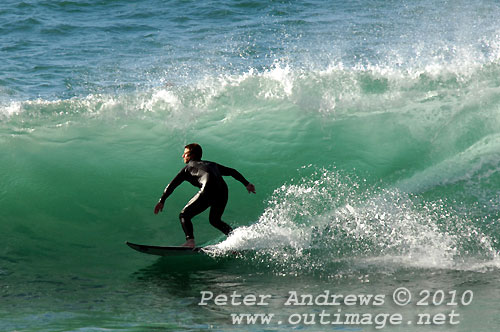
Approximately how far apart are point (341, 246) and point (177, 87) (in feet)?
14.7

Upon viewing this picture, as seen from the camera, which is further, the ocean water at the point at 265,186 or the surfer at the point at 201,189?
the surfer at the point at 201,189

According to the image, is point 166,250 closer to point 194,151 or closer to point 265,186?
point 194,151

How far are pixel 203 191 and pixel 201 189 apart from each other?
0.18ft

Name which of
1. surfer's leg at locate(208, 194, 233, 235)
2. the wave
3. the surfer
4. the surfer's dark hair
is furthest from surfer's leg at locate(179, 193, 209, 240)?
the surfer's dark hair

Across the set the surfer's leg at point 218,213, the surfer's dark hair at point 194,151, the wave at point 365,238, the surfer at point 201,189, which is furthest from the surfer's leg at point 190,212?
the surfer's dark hair at point 194,151

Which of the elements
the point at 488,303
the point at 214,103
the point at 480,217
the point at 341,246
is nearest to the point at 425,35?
the point at 214,103

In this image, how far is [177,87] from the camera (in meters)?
9.91

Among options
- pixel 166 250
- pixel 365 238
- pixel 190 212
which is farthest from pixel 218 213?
pixel 365 238

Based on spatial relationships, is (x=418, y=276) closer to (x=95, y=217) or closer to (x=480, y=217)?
(x=480, y=217)

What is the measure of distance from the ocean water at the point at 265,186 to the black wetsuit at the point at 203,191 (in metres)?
0.34

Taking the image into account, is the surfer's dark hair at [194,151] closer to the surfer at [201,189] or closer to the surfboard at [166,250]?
the surfer at [201,189]

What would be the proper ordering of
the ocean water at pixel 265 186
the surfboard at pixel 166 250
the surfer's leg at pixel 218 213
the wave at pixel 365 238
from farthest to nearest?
the surfer's leg at pixel 218 213 < the surfboard at pixel 166 250 < the wave at pixel 365 238 < the ocean water at pixel 265 186

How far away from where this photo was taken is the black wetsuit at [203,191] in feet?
21.7

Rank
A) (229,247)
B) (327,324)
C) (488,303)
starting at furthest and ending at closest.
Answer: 1. (229,247)
2. (488,303)
3. (327,324)
